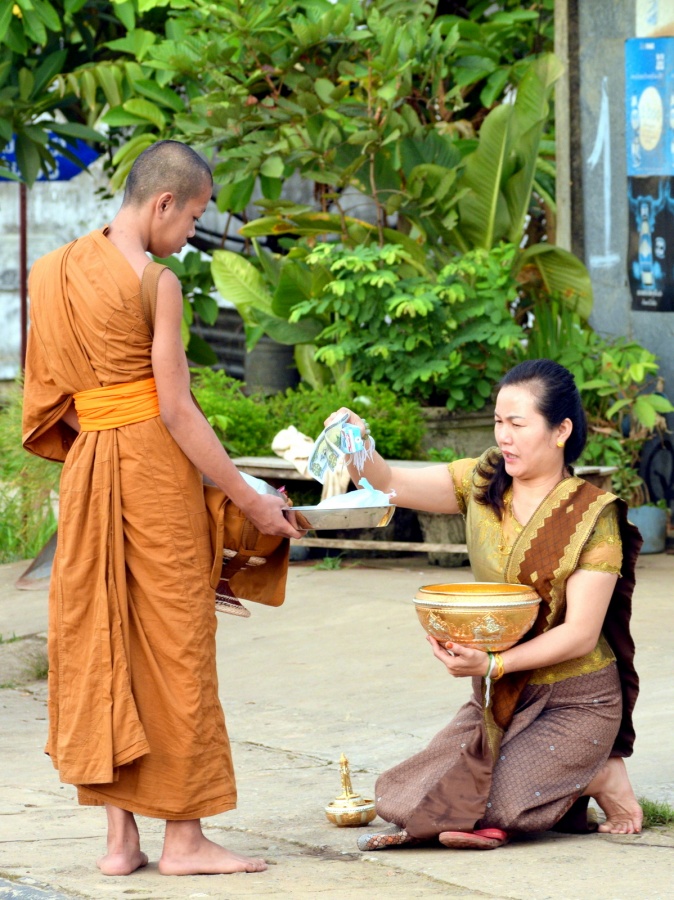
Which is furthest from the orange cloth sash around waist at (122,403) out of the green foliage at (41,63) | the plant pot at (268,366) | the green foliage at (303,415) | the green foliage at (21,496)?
the plant pot at (268,366)

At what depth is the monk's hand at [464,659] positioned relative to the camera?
3.36 meters

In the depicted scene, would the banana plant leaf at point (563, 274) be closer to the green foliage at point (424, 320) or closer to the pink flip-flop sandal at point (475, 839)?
the green foliage at point (424, 320)

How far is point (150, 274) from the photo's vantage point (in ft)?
10.8

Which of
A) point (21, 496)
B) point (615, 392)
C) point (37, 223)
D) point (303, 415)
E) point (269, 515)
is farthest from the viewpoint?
point (37, 223)

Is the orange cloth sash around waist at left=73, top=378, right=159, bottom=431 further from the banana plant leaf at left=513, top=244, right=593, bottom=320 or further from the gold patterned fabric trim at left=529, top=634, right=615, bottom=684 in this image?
the banana plant leaf at left=513, top=244, right=593, bottom=320

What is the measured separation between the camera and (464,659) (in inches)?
133

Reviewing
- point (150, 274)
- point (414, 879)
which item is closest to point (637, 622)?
point (414, 879)

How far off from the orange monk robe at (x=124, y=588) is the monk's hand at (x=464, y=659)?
58cm

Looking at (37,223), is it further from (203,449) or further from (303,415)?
(203,449)

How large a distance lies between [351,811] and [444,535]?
394 cm

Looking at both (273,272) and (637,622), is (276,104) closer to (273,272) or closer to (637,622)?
(273,272)

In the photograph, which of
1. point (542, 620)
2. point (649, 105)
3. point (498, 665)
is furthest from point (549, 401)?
point (649, 105)

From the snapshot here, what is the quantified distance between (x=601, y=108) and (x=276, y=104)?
6.58ft

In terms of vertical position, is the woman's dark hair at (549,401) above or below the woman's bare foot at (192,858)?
above
